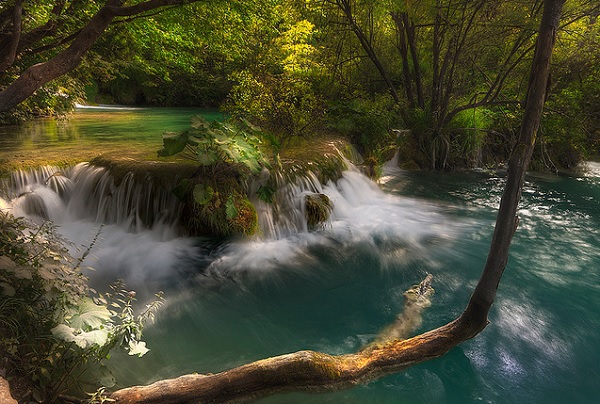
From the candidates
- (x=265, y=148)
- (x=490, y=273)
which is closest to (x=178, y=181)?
(x=265, y=148)

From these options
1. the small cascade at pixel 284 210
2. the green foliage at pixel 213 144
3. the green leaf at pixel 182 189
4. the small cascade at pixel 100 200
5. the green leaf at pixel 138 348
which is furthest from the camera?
the small cascade at pixel 284 210

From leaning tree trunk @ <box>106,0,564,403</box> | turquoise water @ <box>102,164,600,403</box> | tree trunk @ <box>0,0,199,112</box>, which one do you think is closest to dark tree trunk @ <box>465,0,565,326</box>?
leaning tree trunk @ <box>106,0,564,403</box>

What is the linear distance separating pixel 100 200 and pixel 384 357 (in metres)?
6.35

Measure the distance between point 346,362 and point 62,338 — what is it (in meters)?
2.59

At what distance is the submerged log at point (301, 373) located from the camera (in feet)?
9.82

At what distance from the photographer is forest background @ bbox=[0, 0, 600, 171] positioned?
28.7 ft

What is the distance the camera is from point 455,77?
13039 mm

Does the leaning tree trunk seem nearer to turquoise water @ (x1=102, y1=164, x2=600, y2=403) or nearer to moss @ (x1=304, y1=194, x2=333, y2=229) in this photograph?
turquoise water @ (x1=102, y1=164, x2=600, y2=403)

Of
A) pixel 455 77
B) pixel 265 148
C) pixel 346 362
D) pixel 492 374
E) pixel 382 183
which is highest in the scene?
pixel 455 77

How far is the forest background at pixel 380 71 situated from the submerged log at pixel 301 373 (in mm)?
6698

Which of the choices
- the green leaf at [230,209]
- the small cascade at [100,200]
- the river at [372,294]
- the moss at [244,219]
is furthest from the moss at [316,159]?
the small cascade at [100,200]

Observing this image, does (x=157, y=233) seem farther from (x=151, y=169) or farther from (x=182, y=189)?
(x=151, y=169)

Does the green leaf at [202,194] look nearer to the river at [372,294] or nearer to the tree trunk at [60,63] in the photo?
the river at [372,294]

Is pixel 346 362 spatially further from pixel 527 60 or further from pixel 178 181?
pixel 527 60
